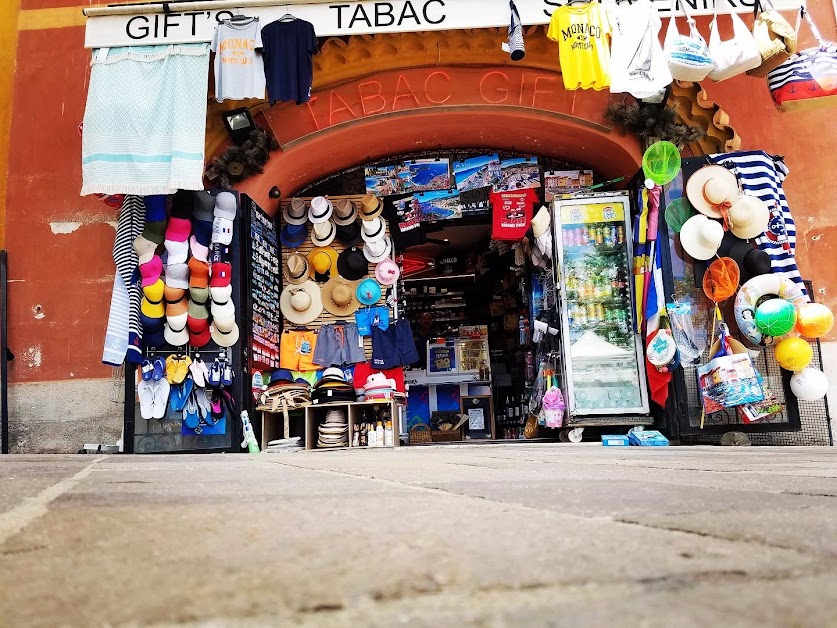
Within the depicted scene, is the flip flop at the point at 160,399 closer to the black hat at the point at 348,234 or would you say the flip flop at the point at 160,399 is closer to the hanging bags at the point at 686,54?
the black hat at the point at 348,234

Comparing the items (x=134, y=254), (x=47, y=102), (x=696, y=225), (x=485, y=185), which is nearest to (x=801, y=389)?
(x=696, y=225)

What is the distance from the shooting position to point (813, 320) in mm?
6344

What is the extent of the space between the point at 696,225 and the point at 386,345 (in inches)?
124

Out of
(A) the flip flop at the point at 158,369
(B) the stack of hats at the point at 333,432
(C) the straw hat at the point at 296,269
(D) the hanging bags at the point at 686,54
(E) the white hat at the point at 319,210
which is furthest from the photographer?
(C) the straw hat at the point at 296,269

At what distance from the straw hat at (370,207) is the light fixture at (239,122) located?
1.39 metres

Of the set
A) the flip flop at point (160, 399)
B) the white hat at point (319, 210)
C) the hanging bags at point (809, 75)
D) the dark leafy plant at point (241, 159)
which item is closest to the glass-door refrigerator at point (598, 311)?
the hanging bags at point (809, 75)

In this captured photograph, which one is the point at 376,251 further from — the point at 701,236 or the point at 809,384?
the point at 809,384

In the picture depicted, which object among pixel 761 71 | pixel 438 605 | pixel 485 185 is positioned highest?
pixel 761 71

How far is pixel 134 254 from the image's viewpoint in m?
6.73

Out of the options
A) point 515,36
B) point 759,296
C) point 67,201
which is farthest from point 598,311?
point 67,201

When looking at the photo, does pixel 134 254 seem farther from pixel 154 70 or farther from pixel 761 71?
pixel 761 71

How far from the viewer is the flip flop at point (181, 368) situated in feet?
21.9

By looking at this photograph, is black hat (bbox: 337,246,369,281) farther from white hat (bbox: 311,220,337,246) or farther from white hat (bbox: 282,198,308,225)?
white hat (bbox: 282,198,308,225)

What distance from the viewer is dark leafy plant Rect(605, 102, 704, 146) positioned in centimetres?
710
